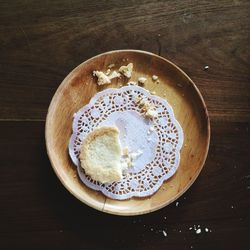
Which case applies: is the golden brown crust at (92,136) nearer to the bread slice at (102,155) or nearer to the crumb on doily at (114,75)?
the bread slice at (102,155)

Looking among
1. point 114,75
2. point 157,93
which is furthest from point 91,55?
point 157,93

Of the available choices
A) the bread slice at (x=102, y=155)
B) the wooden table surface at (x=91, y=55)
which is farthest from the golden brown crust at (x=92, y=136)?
the wooden table surface at (x=91, y=55)

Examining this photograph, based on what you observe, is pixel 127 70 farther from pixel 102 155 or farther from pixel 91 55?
pixel 102 155

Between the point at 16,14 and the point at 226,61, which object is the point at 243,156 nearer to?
the point at 226,61

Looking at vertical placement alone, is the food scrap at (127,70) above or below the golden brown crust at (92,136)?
above

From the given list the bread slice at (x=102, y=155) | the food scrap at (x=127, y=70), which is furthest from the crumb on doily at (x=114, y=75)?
the bread slice at (x=102, y=155)

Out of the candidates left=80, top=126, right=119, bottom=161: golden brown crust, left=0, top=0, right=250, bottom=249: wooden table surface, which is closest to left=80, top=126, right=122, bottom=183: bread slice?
left=80, top=126, right=119, bottom=161: golden brown crust

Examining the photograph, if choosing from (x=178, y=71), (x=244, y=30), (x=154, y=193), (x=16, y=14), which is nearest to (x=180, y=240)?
(x=154, y=193)
